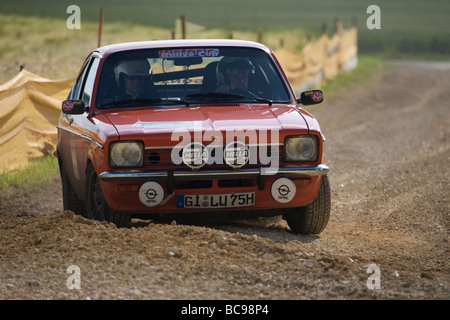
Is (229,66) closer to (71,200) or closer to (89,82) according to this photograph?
(89,82)

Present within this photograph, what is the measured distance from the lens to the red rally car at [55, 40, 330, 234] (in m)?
6.66

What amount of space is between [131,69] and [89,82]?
57 cm

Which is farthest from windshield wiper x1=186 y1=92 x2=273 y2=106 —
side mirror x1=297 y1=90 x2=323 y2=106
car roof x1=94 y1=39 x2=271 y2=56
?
car roof x1=94 y1=39 x2=271 y2=56

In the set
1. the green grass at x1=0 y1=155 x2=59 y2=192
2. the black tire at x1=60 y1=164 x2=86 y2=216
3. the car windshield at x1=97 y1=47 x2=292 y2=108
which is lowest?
the green grass at x1=0 y1=155 x2=59 y2=192

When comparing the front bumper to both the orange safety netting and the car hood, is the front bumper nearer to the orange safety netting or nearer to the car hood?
the car hood

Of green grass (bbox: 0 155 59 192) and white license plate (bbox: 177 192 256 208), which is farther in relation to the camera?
green grass (bbox: 0 155 59 192)

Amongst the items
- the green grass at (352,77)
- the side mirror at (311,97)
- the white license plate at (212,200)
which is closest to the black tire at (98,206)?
the white license plate at (212,200)

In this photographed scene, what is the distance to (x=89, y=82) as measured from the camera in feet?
26.5

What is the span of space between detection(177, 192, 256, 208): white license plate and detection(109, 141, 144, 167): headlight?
0.44 metres

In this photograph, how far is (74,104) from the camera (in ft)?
24.7

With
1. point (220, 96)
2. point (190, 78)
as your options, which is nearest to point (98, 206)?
point (220, 96)

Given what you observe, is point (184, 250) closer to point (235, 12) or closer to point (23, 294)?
point (23, 294)

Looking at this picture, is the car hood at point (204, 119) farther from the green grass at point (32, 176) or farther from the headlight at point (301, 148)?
the green grass at point (32, 176)

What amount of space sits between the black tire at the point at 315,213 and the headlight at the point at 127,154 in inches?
56.8
